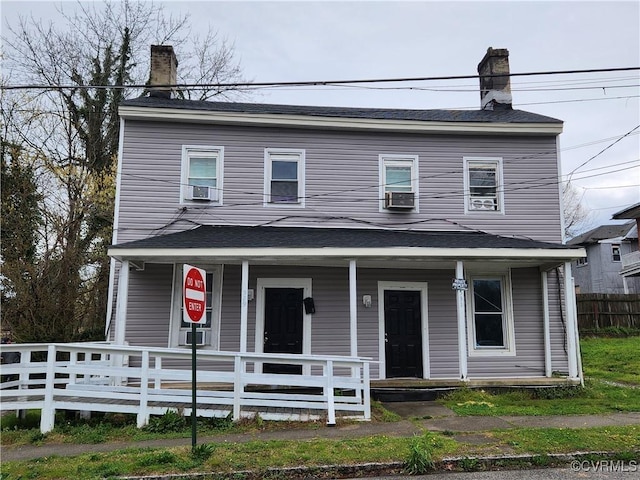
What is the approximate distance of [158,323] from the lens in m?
9.74

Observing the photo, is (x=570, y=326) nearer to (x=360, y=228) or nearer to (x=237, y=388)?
(x=360, y=228)

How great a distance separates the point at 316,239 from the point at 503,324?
4792 mm

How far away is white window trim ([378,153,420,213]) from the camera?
10860mm

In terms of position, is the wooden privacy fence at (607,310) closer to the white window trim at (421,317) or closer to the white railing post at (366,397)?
the white window trim at (421,317)

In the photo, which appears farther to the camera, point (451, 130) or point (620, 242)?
point (620, 242)

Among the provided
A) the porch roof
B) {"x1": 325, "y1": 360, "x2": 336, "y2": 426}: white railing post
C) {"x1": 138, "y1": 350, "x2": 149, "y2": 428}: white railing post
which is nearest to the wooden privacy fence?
the porch roof

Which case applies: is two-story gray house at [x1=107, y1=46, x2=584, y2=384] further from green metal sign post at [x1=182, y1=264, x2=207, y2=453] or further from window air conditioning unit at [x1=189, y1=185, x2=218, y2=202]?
green metal sign post at [x1=182, y1=264, x2=207, y2=453]

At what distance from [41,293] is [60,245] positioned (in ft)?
12.7

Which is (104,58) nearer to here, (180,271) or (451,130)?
(180,271)

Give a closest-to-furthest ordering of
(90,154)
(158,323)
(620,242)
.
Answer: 1. (158,323)
2. (90,154)
3. (620,242)

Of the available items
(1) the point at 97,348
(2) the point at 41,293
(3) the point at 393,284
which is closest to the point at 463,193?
(3) the point at 393,284

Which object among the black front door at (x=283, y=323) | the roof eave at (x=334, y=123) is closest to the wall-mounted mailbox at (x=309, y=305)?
the black front door at (x=283, y=323)

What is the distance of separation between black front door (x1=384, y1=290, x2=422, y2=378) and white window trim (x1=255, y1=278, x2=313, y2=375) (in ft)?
5.73

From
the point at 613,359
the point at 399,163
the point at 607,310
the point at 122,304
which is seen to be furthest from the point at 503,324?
the point at 607,310
